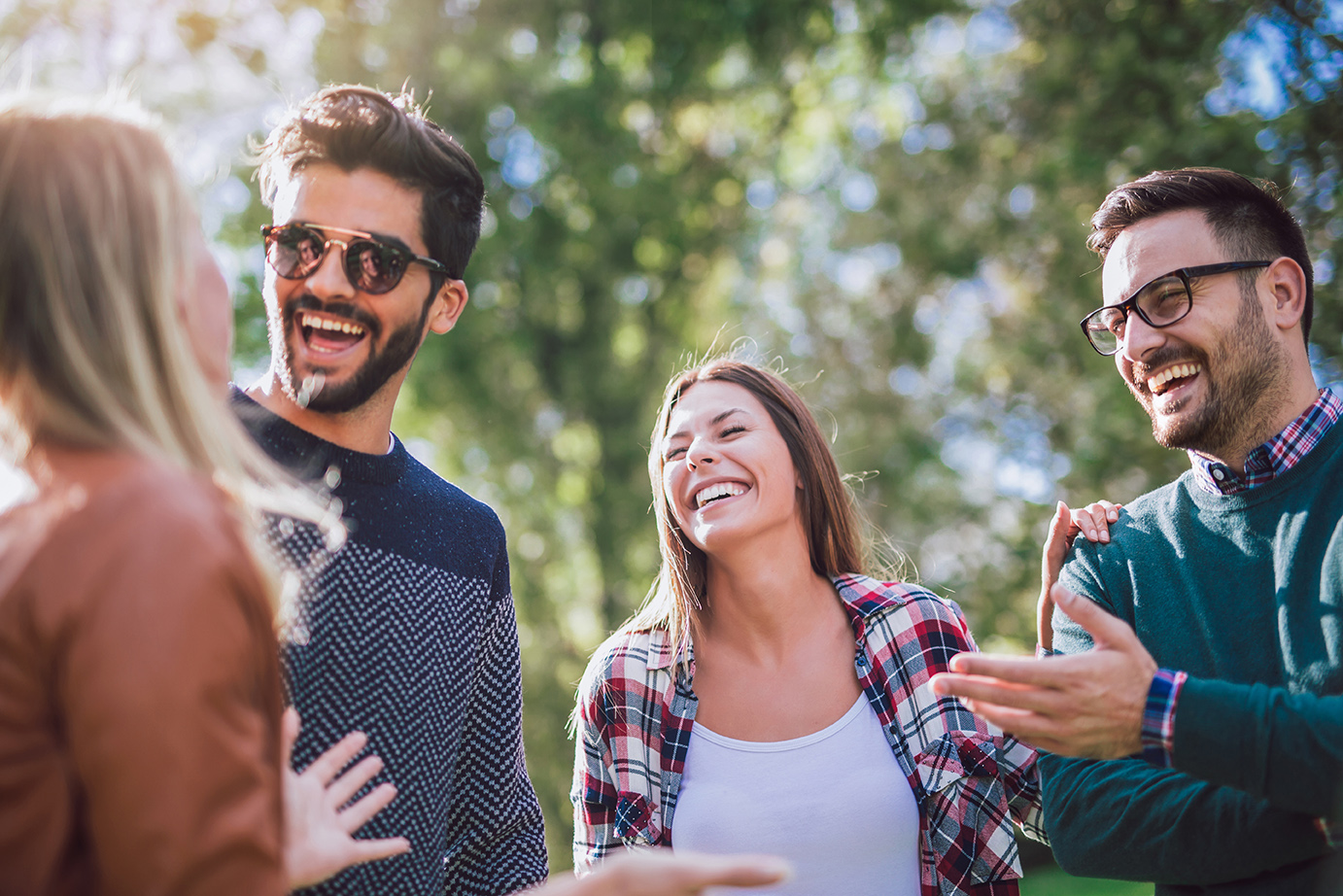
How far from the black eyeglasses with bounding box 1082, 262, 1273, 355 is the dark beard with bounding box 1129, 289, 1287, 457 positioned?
0.34 feet

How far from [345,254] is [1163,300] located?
6.98 ft

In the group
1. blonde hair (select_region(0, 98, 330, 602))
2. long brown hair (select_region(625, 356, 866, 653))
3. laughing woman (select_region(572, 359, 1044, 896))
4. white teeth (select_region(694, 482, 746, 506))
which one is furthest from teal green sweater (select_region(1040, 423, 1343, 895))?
blonde hair (select_region(0, 98, 330, 602))

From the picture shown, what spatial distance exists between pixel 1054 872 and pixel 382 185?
389 inches

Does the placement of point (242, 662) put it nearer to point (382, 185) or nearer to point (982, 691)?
point (982, 691)

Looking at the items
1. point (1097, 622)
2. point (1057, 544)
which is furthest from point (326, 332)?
point (1057, 544)

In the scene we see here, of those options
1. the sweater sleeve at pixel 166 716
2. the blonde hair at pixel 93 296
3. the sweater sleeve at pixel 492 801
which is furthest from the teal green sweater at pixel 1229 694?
the blonde hair at pixel 93 296

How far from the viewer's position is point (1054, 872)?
9.67 m

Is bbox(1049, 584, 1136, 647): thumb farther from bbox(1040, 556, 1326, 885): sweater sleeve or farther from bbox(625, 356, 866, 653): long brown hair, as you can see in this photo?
bbox(625, 356, 866, 653): long brown hair

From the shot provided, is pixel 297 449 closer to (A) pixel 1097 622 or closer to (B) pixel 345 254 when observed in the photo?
(B) pixel 345 254

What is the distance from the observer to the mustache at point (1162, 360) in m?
2.43

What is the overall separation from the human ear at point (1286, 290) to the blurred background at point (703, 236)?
525cm

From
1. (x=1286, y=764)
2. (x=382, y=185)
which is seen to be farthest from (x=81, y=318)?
(x=1286, y=764)

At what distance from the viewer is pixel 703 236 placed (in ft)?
44.7

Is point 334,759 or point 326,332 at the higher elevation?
point 326,332
